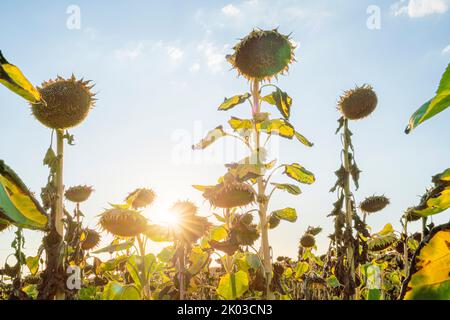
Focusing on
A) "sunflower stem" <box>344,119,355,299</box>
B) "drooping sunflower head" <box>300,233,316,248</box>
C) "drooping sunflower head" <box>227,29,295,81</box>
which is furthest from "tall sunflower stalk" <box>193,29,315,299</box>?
"drooping sunflower head" <box>300,233,316,248</box>

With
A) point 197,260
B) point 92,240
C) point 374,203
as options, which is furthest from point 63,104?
point 374,203

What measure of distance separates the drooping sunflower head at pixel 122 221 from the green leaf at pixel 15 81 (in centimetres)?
275

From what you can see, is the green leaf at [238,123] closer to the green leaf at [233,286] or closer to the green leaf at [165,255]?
the green leaf at [233,286]

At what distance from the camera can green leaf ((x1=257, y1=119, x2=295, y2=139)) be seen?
3861mm

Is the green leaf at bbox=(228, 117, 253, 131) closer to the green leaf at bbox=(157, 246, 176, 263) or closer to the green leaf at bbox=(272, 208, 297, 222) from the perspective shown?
the green leaf at bbox=(272, 208, 297, 222)

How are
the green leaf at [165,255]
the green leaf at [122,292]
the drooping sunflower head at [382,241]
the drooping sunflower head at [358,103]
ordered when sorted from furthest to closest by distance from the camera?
the drooping sunflower head at [382,241] → the drooping sunflower head at [358,103] → the green leaf at [165,255] → the green leaf at [122,292]

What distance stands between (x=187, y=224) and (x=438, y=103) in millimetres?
3260

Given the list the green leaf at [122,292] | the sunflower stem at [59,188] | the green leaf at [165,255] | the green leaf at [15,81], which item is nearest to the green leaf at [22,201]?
the green leaf at [15,81]

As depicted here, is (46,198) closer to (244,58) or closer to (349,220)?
(244,58)

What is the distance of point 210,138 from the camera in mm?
4305

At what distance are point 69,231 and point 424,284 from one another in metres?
3.03

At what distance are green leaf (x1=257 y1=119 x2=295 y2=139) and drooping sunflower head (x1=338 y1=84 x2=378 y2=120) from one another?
1.75m

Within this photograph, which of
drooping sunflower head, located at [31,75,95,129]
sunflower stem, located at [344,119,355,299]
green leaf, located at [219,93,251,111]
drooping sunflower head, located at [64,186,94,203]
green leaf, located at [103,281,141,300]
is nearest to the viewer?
green leaf, located at [103,281,141,300]

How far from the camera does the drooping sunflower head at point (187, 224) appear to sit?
131 inches
